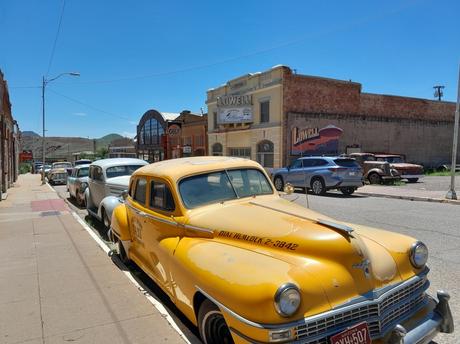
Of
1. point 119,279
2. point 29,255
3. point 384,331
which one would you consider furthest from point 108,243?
point 384,331

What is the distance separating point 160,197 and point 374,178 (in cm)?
1976

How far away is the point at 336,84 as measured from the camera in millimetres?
28828

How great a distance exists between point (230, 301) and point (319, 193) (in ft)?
48.5

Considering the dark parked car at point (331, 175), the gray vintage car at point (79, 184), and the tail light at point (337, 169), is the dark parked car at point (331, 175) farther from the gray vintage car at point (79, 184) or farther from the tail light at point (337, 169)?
Result: the gray vintage car at point (79, 184)

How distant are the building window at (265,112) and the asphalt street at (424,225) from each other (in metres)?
13.6

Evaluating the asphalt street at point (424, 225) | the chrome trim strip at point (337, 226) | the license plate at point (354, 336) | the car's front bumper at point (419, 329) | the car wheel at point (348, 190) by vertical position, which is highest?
the chrome trim strip at point (337, 226)

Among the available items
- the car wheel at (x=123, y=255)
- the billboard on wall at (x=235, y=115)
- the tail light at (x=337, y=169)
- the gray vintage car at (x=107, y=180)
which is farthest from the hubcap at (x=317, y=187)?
the billboard on wall at (x=235, y=115)

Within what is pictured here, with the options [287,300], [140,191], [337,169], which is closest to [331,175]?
[337,169]

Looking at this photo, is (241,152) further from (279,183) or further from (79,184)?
(79,184)

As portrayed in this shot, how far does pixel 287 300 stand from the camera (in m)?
2.50

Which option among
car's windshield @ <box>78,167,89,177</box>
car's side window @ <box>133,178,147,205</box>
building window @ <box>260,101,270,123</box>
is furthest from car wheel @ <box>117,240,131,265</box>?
building window @ <box>260,101,270,123</box>

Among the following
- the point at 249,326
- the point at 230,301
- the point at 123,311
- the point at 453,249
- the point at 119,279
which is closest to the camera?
the point at 249,326

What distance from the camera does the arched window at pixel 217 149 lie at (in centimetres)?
3431

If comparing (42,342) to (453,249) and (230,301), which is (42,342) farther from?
(453,249)
